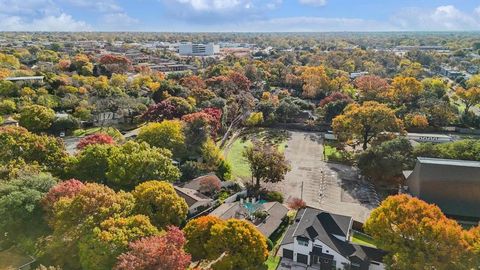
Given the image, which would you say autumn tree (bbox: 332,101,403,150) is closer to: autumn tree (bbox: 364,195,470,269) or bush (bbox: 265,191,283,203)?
bush (bbox: 265,191,283,203)

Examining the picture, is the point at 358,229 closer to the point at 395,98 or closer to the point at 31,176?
the point at 31,176

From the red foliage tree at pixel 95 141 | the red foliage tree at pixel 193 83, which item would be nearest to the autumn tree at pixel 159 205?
the red foliage tree at pixel 95 141

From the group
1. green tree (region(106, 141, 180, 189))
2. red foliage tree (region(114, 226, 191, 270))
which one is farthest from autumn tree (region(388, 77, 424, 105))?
red foliage tree (region(114, 226, 191, 270))

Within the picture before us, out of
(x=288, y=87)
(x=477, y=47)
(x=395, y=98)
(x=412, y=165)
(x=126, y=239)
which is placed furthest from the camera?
(x=477, y=47)

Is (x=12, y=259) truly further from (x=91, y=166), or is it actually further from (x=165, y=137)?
(x=165, y=137)

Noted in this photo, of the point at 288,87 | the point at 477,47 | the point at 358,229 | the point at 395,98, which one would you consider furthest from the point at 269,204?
the point at 477,47

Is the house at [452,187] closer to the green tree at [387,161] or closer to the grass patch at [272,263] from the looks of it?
the green tree at [387,161]
